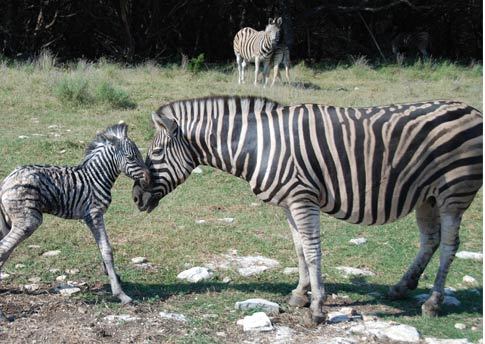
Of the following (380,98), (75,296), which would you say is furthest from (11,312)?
(380,98)

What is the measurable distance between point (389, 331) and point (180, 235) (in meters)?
2.92

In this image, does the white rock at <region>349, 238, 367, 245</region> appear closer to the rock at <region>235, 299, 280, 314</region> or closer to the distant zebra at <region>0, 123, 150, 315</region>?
the rock at <region>235, 299, 280, 314</region>

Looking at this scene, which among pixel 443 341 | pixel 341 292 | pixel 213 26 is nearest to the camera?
pixel 443 341

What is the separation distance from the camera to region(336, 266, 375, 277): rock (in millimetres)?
6660

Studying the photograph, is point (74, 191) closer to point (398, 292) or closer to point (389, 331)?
point (389, 331)

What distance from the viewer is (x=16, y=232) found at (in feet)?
17.2

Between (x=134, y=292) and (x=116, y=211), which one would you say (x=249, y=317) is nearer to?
(x=134, y=292)

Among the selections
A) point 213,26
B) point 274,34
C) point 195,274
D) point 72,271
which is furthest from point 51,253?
point 213,26

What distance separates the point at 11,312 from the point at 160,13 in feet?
66.7

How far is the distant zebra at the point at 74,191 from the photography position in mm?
5289

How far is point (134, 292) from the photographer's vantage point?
232 inches

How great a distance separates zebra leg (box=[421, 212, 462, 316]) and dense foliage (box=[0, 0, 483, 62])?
16.7 meters

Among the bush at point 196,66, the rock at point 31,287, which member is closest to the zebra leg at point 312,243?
the rock at point 31,287

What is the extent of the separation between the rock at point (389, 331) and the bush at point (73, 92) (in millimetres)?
9298
